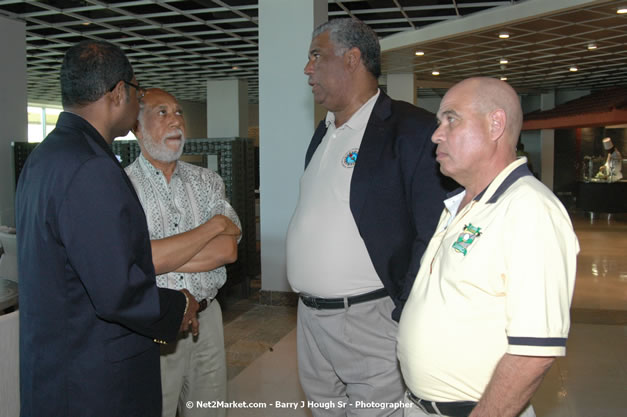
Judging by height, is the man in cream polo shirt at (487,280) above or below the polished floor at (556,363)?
above

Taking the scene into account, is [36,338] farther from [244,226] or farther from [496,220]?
[244,226]

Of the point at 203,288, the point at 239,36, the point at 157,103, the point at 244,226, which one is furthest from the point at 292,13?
the point at 239,36

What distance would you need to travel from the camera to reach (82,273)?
4.49 ft

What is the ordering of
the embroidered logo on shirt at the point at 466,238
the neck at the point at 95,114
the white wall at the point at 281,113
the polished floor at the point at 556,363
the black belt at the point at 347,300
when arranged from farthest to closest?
1. the white wall at the point at 281,113
2. the polished floor at the point at 556,363
3. the black belt at the point at 347,300
4. the neck at the point at 95,114
5. the embroidered logo on shirt at the point at 466,238

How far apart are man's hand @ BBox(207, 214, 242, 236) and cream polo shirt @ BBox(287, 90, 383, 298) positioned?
0.25 metres

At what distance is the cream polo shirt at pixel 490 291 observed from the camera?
115 centimetres

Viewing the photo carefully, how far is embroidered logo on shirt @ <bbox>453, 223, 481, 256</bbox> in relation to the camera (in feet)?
4.24

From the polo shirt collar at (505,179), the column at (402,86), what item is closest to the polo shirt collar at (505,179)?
the polo shirt collar at (505,179)

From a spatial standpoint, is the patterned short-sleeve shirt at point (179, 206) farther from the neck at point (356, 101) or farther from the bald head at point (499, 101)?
the bald head at point (499, 101)

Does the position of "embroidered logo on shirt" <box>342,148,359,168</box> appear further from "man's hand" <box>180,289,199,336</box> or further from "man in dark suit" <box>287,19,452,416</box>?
"man's hand" <box>180,289,199,336</box>

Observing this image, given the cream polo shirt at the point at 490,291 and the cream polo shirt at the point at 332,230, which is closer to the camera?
the cream polo shirt at the point at 490,291

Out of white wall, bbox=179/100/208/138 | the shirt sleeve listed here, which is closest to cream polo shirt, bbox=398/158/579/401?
the shirt sleeve

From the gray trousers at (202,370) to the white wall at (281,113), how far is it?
3.01m

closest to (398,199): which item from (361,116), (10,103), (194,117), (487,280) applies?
(361,116)
